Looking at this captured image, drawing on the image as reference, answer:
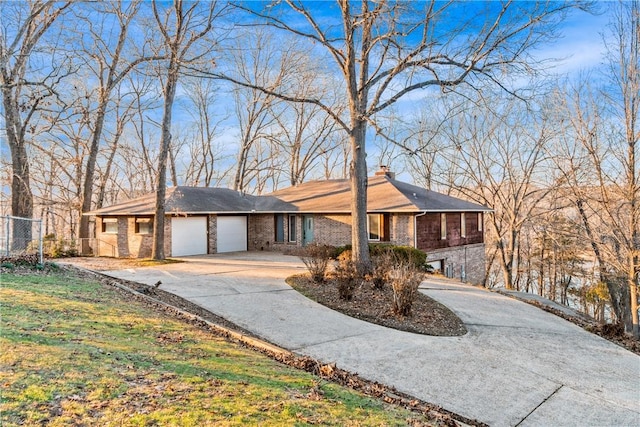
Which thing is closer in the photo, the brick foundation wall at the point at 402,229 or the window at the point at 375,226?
the brick foundation wall at the point at 402,229

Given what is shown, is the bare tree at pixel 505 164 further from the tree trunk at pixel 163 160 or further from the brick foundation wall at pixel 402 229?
the tree trunk at pixel 163 160

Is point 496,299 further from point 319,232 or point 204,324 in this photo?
point 319,232

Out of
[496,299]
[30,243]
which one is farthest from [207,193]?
[496,299]

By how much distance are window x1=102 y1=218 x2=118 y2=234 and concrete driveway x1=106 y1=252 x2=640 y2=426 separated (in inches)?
457

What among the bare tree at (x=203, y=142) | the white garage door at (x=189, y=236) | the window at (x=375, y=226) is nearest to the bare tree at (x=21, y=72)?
the white garage door at (x=189, y=236)

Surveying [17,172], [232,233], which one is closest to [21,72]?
[17,172]

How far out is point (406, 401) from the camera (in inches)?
182

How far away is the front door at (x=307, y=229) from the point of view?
2092 centimetres

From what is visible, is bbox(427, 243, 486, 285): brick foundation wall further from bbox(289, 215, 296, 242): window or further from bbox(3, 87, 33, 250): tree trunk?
bbox(3, 87, 33, 250): tree trunk

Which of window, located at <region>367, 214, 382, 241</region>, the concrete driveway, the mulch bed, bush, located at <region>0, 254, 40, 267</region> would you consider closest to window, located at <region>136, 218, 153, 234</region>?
bush, located at <region>0, 254, 40, 267</region>

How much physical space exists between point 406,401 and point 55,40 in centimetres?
1876

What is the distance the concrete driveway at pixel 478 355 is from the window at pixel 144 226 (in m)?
9.03

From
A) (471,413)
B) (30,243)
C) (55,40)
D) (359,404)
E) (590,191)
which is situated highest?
(55,40)

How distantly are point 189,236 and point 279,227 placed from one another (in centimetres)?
478
